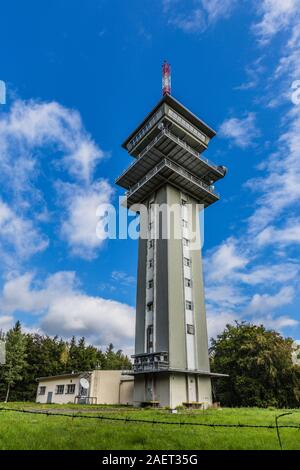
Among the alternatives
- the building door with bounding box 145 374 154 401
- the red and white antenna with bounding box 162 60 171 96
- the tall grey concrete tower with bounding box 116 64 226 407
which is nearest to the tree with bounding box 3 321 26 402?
the tall grey concrete tower with bounding box 116 64 226 407

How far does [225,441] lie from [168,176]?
2901cm

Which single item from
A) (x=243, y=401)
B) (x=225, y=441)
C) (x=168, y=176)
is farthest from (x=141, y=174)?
(x=225, y=441)

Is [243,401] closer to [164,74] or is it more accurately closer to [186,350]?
[186,350]

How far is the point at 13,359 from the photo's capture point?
5216cm

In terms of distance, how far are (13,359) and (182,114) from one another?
143 ft

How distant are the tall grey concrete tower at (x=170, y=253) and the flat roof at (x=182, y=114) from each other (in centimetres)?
11

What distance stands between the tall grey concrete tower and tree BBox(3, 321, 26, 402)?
2905 centimetres

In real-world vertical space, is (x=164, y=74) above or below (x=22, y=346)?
above

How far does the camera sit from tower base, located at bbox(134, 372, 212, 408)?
88.6 ft

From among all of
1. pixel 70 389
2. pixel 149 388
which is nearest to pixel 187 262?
pixel 149 388

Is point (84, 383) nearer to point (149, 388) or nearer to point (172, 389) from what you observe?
point (149, 388)

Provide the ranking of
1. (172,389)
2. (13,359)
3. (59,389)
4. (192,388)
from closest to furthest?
(172,389) → (192,388) → (59,389) → (13,359)
